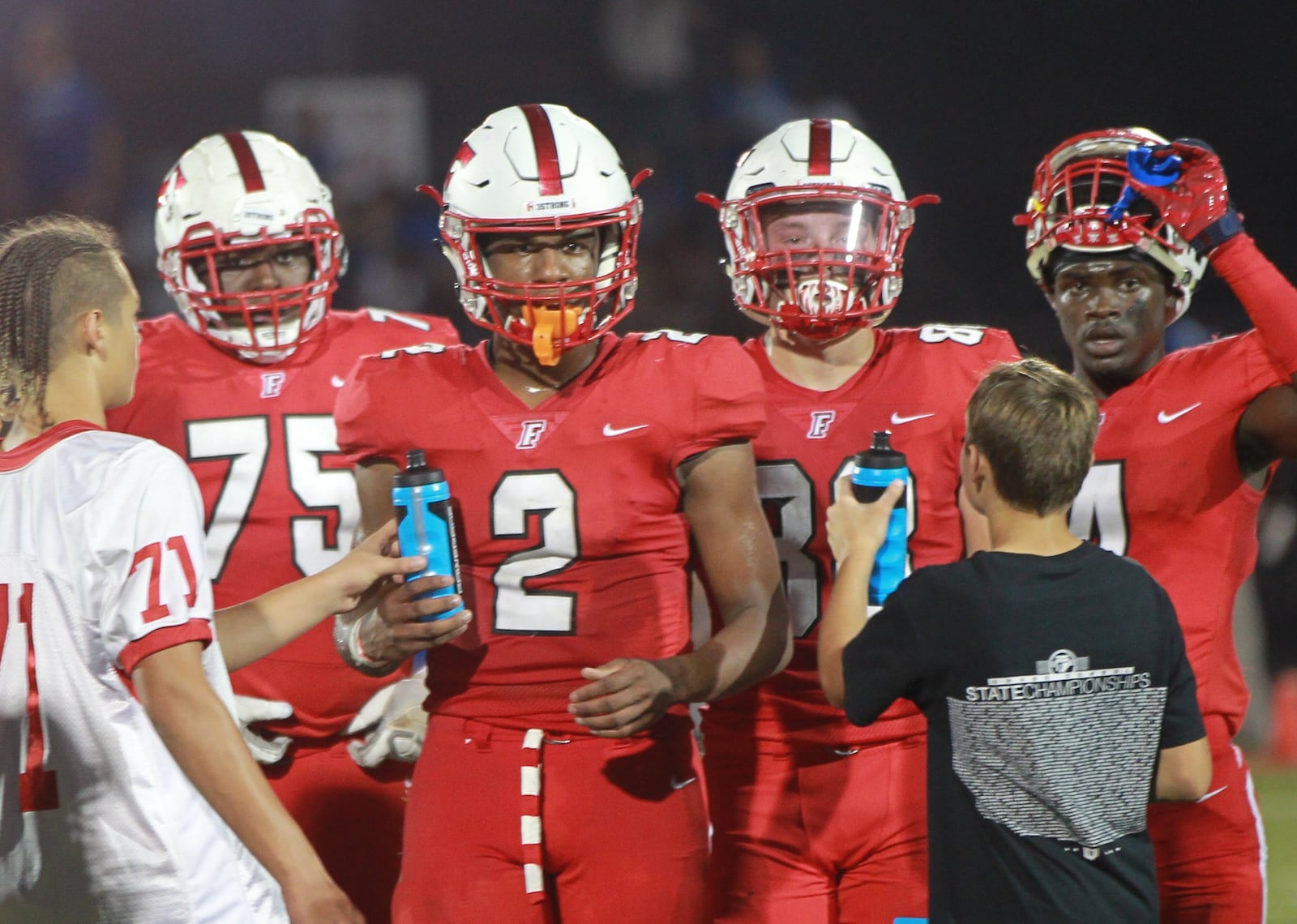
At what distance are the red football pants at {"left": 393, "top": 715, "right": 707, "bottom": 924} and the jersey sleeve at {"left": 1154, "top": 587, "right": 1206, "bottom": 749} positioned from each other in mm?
803

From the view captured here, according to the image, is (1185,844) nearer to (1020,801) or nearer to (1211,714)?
(1211,714)

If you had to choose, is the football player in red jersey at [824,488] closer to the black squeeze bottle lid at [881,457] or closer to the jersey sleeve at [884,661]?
the black squeeze bottle lid at [881,457]

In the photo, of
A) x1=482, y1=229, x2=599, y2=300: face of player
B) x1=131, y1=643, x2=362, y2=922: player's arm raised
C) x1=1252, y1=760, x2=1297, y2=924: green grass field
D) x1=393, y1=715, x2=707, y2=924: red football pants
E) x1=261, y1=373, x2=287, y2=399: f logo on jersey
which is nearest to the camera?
x1=131, y1=643, x2=362, y2=922: player's arm raised

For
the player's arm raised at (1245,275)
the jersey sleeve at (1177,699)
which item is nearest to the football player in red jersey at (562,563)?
the jersey sleeve at (1177,699)

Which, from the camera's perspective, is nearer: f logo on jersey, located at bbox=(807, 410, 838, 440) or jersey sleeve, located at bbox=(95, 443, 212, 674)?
jersey sleeve, located at bbox=(95, 443, 212, 674)

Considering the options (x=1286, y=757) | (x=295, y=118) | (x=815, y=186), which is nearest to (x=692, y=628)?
(x=815, y=186)

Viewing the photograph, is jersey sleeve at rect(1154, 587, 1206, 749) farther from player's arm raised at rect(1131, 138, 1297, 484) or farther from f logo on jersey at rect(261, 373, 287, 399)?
f logo on jersey at rect(261, 373, 287, 399)

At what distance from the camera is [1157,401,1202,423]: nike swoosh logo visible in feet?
9.52

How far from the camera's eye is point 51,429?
6.98 ft

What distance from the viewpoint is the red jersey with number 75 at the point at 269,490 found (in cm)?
322

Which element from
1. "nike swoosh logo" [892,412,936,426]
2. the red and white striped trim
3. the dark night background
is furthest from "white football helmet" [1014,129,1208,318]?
the dark night background

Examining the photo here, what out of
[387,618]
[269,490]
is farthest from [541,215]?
[269,490]

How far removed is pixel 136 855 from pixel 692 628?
1197mm

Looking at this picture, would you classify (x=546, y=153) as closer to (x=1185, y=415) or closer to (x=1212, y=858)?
(x=1185, y=415)
